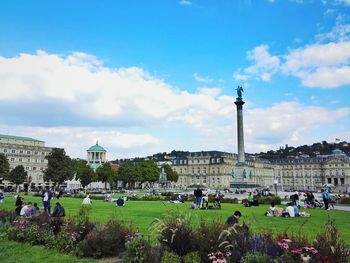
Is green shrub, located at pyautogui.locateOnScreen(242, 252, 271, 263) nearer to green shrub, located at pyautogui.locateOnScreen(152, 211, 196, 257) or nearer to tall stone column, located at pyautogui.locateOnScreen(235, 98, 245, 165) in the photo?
green shrub, located at pyautogui.locateOnScreen(152, 211, 196, 257)

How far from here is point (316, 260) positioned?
280 inches

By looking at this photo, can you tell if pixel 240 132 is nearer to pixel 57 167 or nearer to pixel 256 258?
pixel 57 167

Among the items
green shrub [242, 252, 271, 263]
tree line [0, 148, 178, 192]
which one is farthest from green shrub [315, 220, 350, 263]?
tree line [0, 148, 178, 192]

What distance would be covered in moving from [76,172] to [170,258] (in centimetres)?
11291

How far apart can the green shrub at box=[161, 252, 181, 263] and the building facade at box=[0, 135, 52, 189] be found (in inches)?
4349

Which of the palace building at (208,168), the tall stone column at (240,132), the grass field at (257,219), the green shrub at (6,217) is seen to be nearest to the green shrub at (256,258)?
the grass field at (257,219)

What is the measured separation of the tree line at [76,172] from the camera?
81312mm

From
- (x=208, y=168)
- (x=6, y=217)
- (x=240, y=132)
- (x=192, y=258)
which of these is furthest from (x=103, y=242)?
(x=208, y=168)

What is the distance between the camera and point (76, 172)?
4562 inches

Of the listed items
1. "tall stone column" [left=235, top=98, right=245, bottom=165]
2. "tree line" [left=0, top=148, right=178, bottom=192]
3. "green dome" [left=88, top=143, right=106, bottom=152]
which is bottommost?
"tree line" [left=0, top=148, right=178, bottom=192]

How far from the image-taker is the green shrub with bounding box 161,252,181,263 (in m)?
8.75

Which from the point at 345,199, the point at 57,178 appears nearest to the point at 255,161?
the point at 57,178

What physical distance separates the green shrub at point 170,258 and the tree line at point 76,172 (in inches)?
2773

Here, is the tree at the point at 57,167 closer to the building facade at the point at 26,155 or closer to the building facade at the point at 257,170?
the building facade at the point at 26,155
